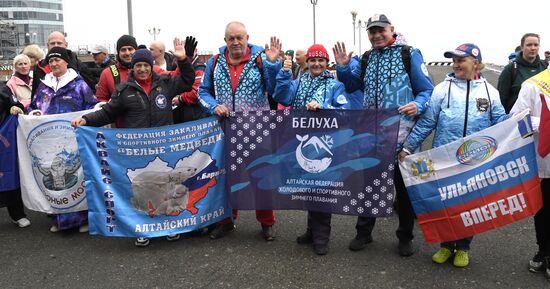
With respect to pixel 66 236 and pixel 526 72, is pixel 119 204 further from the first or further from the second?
pixel 526 72

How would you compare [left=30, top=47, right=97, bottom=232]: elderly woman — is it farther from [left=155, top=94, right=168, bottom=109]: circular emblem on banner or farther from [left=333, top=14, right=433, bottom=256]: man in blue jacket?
[left=333, top=14, right=433, bottom=256]: man in blue jacket

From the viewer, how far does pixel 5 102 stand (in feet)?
16.0

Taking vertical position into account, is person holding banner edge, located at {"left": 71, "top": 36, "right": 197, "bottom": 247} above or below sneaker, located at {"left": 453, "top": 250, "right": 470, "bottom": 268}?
above

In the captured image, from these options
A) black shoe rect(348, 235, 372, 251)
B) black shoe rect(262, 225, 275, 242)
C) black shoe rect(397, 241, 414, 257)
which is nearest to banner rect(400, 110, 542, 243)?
black shoe rect(397, 241, 414, 257)

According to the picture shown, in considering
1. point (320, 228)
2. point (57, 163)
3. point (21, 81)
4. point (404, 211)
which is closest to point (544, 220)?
point (404, 211)

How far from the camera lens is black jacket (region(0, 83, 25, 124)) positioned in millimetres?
4844

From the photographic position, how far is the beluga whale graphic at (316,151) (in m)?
3.93

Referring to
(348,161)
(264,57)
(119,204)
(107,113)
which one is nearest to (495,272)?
(348,161)

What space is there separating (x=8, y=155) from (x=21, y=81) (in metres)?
1.16

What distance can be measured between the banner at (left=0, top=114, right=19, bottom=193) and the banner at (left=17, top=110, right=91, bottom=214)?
0.47 ft

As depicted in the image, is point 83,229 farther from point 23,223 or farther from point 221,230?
point 221,230

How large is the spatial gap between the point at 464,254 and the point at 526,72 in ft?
9.54

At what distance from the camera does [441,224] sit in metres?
3.63

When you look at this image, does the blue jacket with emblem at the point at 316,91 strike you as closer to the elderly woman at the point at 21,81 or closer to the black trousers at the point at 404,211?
the black trousers at the point at 404,211
